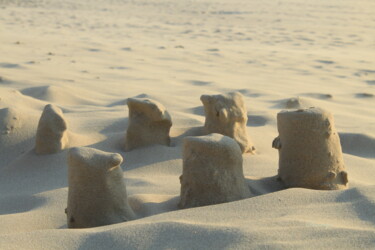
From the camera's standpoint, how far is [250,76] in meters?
7.24

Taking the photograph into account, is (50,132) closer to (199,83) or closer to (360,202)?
(360,202)

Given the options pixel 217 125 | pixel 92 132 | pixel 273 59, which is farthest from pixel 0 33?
pixel 217 125

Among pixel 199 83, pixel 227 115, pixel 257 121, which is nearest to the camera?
pixel 227 115

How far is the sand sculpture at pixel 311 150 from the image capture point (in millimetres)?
3027

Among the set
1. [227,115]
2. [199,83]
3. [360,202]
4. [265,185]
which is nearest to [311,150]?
[265,185]

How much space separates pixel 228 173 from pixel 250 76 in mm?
4517

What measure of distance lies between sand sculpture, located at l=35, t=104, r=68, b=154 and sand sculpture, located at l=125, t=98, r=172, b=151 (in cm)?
39

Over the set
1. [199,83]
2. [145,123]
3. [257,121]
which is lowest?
[199,83]

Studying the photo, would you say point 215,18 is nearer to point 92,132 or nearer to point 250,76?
point 250,76

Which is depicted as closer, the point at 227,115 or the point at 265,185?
the point at 265,185

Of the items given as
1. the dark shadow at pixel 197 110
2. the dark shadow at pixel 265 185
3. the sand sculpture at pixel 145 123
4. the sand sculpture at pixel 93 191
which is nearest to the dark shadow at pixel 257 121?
the dark shadow at pixel 197 110

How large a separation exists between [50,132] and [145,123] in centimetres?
55

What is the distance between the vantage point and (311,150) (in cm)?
304

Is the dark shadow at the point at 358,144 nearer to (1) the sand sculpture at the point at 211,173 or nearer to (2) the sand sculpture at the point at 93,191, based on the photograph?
(1) the sand sculpture at the point at 211,173
